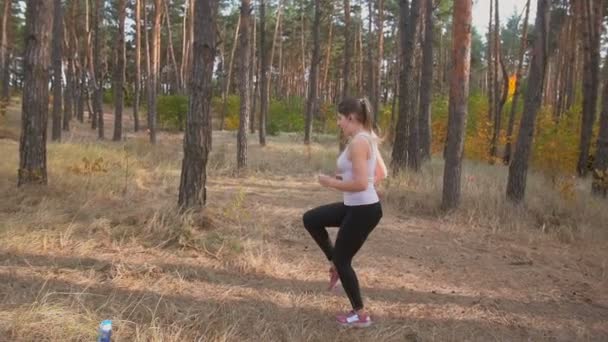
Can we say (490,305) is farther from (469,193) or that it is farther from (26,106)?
(26,106)

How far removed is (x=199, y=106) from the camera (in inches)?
223

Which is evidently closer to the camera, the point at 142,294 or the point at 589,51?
the point at 142,294

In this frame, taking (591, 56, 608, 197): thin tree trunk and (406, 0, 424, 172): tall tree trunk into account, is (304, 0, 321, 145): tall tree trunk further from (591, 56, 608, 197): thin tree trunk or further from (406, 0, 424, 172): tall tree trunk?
(591, 56, 608, 197): thin tree trunk

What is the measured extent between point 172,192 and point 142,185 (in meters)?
0.63

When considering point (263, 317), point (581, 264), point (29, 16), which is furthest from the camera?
point (29, 16)

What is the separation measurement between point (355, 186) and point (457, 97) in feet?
15.1

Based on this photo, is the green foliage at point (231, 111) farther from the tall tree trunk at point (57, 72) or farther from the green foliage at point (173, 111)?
the tall tree trunk at point (57, 72)

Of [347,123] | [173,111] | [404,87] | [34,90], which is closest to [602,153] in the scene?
[404,87]

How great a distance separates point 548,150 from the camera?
11.5 m

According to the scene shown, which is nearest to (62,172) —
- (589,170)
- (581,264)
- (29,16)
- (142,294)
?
(29,16)

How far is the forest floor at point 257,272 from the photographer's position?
3328mm

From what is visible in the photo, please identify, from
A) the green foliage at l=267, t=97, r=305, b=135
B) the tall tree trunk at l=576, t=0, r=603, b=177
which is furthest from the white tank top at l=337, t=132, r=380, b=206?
the green foliage at l=267, t=97, r=305, b=135

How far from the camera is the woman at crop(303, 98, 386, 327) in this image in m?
3.14

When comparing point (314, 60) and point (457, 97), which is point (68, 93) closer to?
point (314, 60)
